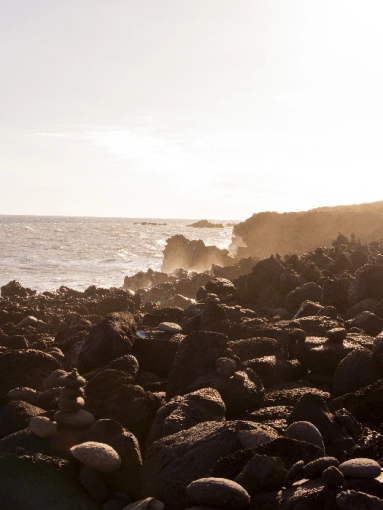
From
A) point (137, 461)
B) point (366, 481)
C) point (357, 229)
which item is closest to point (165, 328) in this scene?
point (137, 461)

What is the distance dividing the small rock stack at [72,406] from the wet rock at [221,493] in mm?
1786

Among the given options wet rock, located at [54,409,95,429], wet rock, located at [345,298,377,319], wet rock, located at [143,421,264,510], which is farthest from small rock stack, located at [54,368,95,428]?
wet rock, located at [345,298,377,319]

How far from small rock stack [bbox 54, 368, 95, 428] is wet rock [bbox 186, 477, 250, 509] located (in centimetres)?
179

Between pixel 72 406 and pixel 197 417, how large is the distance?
123 cm

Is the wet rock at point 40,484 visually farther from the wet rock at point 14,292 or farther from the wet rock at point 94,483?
the wet rock at point 14,292

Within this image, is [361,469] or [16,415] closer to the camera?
[361,469]

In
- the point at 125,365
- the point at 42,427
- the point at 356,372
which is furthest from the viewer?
the point at 125,365

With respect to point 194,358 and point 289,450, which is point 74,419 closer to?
point 194,358

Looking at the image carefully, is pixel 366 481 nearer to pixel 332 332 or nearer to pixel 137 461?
pixel 137 461

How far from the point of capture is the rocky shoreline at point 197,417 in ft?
13.4

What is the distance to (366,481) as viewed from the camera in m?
3.82

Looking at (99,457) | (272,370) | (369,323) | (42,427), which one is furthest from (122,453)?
(369,323)

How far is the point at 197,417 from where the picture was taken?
5324 millimetres

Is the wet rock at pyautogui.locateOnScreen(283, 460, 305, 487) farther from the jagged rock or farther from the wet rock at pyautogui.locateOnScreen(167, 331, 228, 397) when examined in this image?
the wet rock at pyautogui.locateOnScreen(167, 331, 228, 397)
